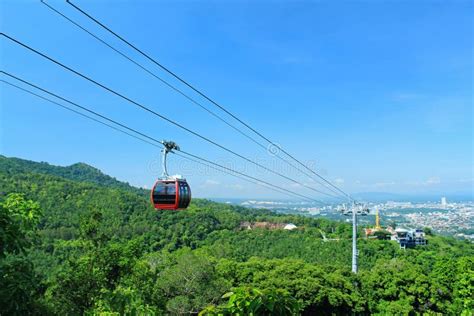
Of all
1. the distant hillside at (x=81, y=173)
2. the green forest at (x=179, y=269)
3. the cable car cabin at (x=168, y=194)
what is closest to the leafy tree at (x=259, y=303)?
the green forest at (x=179, y=269)

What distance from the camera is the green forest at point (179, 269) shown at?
528cm

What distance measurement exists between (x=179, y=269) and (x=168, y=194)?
1073cm

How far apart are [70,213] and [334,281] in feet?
141

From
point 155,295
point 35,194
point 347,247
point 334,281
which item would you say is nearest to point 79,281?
point 155,295

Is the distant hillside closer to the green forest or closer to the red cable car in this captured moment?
the green forest

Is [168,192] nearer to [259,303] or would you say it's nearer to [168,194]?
[168,194]

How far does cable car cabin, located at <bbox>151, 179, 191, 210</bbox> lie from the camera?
27.6 feet

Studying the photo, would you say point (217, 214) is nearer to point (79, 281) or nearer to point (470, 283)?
point (470, 283)

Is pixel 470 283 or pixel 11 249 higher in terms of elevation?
pixel 11 249

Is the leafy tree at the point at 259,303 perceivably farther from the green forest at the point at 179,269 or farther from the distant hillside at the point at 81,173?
the distant hillside at the point at 81,173

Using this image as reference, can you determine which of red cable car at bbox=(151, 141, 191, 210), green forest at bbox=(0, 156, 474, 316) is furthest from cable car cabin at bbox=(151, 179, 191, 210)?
green forest at bbox=(0, 156, 474, 316)

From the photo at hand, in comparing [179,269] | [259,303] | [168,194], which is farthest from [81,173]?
[259,303]

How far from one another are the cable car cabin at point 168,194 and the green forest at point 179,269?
2002mm

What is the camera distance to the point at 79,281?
1013 cm
